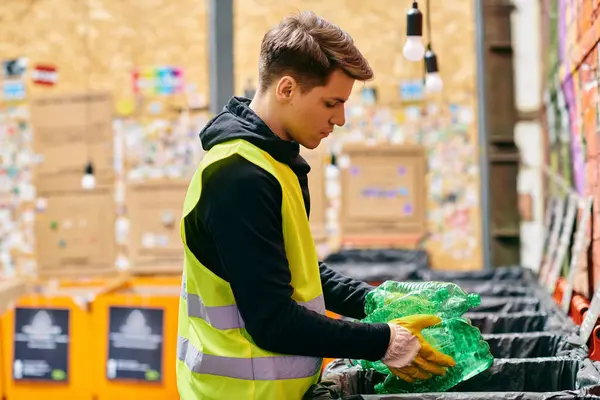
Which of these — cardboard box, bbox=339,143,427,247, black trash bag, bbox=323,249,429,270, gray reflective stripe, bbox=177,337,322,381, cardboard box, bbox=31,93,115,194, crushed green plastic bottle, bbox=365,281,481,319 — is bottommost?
black trash bag, bbox=323,249,429,270

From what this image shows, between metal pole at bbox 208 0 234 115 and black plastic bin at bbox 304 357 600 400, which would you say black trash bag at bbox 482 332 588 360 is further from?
metal pole at bbox 208 0 234 115

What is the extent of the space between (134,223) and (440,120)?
276 centimetres

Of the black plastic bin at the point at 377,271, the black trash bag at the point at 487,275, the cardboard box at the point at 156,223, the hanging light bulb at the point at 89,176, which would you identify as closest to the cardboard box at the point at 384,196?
the black plastic bin at the point at 377,271

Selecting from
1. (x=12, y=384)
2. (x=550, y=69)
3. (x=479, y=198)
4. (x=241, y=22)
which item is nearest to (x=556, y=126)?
(x=550, y=69)

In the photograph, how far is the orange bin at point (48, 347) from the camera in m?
4.43

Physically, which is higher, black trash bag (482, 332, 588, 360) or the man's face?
the man's face

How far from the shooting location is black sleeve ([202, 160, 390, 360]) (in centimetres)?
145

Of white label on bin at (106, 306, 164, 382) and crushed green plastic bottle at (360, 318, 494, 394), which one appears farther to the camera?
white label on bin at (106, 306, 164, 382)

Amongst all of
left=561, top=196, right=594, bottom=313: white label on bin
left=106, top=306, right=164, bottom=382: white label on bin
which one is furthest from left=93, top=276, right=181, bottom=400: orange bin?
left=561, top=196, right=594, bottom=313: white label on bin

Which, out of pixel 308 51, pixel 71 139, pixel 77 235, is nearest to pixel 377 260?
pixel 77 235

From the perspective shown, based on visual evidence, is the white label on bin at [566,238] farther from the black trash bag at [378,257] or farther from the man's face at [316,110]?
the man's face at [316,110]

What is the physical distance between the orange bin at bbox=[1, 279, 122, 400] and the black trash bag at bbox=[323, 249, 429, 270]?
6.50 ft

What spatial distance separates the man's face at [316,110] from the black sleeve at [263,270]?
0.17 meters

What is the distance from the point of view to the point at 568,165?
13.1 ft
